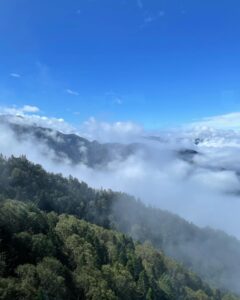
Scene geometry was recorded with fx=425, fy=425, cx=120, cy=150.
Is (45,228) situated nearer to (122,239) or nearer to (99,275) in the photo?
(99,275)

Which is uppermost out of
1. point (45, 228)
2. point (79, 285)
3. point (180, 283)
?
point (45, 228)

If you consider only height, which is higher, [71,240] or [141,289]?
[71,240]

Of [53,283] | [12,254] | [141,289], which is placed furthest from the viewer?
[141,289]

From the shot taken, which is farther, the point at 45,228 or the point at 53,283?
the point at 45,228

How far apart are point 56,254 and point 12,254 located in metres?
18.9

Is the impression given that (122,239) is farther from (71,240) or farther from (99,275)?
(99,275)

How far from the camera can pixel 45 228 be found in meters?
121

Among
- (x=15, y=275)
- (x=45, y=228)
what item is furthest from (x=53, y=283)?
(x=45, y=228)

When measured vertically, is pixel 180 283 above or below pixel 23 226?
below

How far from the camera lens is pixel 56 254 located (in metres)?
110

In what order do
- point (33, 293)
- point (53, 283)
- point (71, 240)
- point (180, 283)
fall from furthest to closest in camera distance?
1. point (180, 283)
2. point (71, 240)
3. point (53, 283)
4. point (33, 293)

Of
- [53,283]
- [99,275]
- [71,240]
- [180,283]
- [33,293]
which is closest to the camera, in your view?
[33,293]

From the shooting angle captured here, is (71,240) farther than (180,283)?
No

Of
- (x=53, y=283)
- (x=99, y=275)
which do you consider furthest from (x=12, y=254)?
(x=99, y=275)
